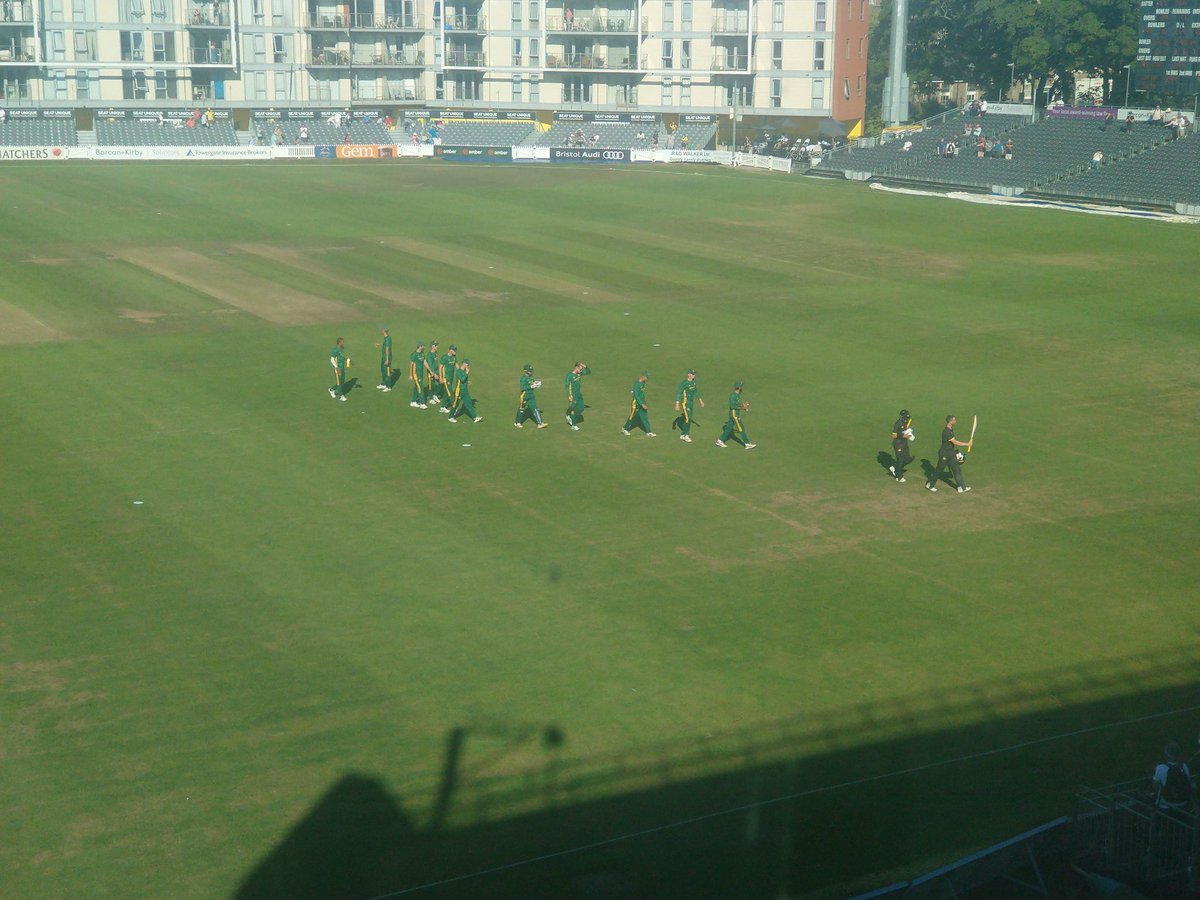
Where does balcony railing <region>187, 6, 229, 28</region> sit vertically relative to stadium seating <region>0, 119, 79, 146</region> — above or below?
above

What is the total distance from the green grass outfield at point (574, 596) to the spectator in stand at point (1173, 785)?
1962mm

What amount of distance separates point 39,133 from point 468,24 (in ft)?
107

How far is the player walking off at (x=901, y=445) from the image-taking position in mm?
27766

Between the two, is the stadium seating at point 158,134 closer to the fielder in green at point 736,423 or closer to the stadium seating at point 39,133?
the stadium seating at point 39,133

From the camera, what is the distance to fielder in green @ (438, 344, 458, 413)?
3256 cm

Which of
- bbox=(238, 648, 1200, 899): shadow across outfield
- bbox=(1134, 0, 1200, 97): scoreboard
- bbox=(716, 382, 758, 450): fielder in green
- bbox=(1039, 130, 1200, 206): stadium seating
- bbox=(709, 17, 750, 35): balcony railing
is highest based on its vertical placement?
bbox=(709, 17, 750, 35): balcony railing

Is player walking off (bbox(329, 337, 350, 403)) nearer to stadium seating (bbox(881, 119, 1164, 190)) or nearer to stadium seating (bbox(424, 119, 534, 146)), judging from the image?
stadium seating (bbox(881, 119, 1164, 190))

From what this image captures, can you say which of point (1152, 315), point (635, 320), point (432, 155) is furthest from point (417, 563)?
point (432, 155)

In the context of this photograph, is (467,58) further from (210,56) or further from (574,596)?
(574,596)

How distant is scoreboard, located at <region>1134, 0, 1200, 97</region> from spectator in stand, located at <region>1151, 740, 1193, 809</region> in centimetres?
6422

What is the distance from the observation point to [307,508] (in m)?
26.0

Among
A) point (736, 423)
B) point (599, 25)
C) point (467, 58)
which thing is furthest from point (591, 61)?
point (736, 423)

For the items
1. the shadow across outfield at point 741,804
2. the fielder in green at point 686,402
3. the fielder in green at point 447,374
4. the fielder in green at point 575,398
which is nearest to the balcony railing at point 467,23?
the fielder in green at point 447,374

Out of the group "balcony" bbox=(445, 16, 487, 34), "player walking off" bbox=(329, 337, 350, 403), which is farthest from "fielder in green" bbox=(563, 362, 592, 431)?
"balcony" bbox=(445, 16, 487, 34)
